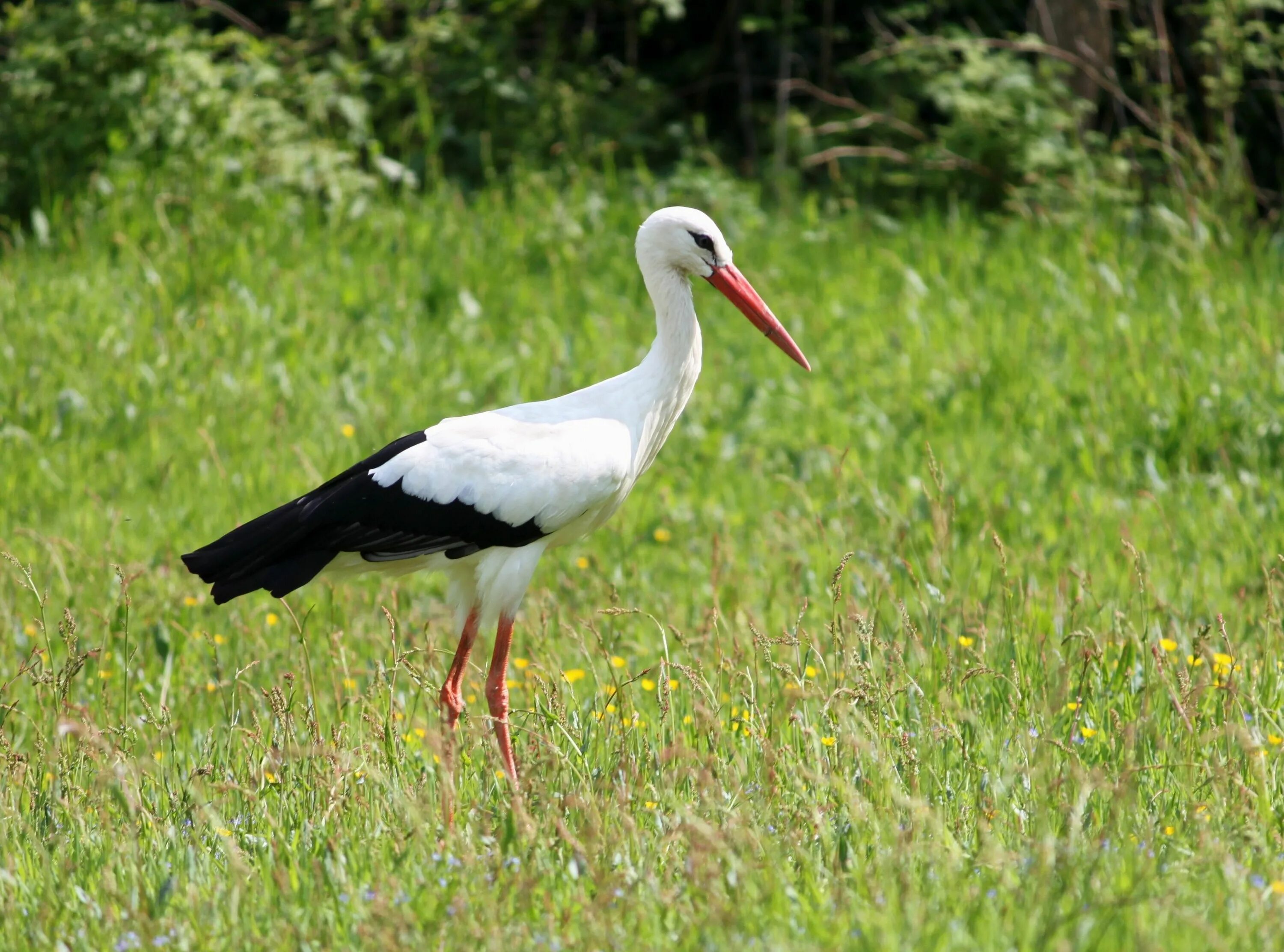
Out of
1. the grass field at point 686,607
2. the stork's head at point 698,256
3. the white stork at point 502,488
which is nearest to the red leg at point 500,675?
the white stork at point 502,488

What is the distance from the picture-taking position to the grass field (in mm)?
2471

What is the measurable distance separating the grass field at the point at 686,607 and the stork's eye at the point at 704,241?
91 centimetres

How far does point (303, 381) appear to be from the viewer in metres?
6.41

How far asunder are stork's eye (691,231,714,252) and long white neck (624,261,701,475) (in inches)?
3.9

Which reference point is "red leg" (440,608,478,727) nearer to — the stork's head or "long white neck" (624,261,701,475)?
"long white neck" (624,261,701,475)

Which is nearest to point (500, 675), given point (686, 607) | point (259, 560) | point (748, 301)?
point (259, 560)

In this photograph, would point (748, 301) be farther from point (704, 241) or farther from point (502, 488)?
point (502, 488)

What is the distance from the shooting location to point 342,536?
3.67 metres

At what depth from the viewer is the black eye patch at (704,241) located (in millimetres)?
3795

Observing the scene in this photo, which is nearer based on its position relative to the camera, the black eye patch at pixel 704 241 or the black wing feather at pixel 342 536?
the black wing feather at pixel 342 536

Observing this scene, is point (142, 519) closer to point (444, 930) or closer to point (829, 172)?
point (444, 930)

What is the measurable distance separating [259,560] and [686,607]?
1.67 metres

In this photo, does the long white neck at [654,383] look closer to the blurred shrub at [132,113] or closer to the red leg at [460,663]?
the red leg at [460,663]

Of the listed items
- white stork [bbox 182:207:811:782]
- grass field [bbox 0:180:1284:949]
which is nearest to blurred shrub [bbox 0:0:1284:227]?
grass field [bbox 0:180:1284:949]
